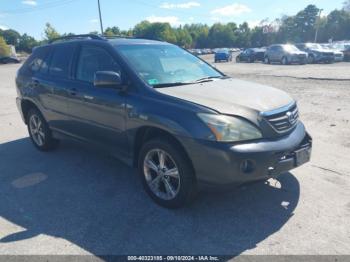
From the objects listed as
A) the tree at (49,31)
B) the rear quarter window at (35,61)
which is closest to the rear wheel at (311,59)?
the rear quarter window at (35,61)

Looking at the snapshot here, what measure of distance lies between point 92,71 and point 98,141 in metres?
0.95

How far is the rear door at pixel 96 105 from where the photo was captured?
398cm

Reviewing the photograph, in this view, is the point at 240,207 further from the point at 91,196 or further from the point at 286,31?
the point at 286,31

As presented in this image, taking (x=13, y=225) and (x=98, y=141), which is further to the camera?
(x=98, y=141)

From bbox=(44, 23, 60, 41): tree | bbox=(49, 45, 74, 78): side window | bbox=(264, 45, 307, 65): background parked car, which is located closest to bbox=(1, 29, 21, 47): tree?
bbox=(44, 23, 60, 41): tree

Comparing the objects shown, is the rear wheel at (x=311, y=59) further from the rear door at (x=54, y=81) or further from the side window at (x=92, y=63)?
the side window at (x=92, y=63)

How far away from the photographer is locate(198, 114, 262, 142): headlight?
10.2 feet

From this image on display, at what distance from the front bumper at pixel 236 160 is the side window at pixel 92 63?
1.61 metres

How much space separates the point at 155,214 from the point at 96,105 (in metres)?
1.61

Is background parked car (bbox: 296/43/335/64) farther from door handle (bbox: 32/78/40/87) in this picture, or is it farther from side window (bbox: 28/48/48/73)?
door handle (bbox: 32/78/40/87)

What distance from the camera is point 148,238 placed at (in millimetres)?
3148

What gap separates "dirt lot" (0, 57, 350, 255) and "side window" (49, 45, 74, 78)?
4.68 ft

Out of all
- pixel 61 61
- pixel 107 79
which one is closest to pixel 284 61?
pixel 61 61

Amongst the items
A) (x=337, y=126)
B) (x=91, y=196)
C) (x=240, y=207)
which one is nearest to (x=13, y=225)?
(x=91, y=196)
